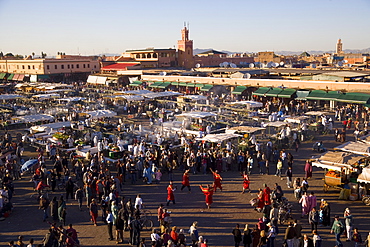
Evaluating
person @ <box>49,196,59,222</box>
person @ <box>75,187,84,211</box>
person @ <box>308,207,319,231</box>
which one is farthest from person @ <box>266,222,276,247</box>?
person @ <box>49,196,59,222</box>

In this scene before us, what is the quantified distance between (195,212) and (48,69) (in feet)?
176

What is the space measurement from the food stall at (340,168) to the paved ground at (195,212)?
0.50 m

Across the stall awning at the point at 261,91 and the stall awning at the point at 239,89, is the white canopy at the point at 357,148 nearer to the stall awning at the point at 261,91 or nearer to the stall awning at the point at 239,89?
the stall awning at the point at 261,91

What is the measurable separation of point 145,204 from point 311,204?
5.48m

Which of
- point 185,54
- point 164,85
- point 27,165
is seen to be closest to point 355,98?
point 164,85

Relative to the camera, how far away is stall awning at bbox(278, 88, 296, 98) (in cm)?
3127

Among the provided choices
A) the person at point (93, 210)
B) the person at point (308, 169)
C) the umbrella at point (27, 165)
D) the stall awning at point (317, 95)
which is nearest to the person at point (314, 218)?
the person at point (308, 169)

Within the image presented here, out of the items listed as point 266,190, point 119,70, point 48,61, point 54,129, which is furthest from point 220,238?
point 48,61

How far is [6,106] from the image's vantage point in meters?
31.7

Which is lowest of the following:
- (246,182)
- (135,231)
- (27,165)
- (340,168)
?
(135,231)

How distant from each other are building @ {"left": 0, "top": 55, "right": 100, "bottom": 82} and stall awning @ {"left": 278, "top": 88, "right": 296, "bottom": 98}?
41141mm

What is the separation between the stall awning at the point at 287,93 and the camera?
103ft

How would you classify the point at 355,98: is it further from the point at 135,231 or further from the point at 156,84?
the point at 156,84

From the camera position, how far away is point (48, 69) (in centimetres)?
5872
